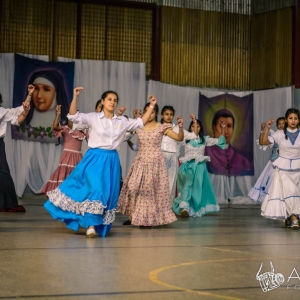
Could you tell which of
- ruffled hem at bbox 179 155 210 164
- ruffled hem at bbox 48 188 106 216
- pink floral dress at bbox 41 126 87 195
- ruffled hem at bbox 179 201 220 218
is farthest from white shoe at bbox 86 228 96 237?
ruffled hem at bbox 179 155 210 164

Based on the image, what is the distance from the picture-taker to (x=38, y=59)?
12086 millimetres

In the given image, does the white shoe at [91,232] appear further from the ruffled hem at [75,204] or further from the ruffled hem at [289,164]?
the ruffled hem at [289,164]

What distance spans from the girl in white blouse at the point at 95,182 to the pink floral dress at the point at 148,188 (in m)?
0.91

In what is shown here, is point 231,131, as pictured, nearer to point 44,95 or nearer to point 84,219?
point 44,95

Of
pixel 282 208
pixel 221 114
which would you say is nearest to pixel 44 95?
pixel 221 114

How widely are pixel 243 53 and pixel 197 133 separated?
428cm

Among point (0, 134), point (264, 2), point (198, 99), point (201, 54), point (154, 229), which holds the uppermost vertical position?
point (264, 2)

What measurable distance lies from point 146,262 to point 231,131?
29.6 ft

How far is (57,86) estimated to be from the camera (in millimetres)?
12227

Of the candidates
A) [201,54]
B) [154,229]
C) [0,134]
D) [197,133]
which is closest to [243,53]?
[201,54]

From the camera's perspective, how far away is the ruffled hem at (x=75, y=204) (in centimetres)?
624

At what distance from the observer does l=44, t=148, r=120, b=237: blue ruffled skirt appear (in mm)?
6266

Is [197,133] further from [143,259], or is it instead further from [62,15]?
[143,259]

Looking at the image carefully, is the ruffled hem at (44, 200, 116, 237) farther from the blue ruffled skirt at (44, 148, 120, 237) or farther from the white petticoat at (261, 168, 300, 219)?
the white petticoat at (261, 168, 300, 219)
